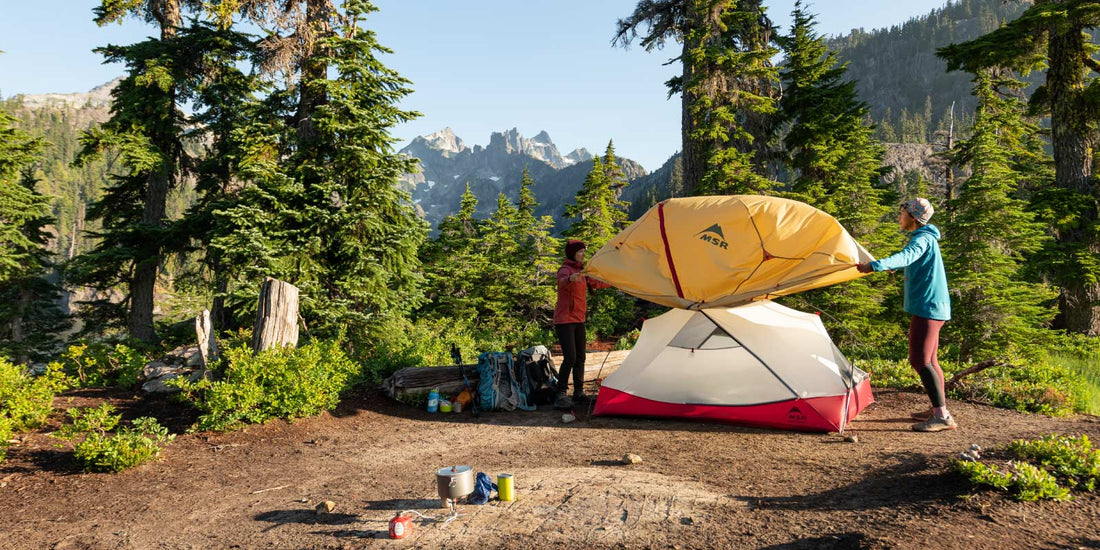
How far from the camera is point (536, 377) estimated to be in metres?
7.31

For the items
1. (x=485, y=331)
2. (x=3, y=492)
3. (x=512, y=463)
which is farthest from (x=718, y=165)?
(x=3, y=492)

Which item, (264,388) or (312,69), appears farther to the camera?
(312,69)

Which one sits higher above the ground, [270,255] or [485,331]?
[270,255]

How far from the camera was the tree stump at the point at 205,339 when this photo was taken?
20.9ft

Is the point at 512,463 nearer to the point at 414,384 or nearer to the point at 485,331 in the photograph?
the point at 414,384

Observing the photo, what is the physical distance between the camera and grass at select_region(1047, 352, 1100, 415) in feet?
21.1

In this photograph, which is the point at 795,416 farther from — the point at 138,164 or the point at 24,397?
the point at 138,164

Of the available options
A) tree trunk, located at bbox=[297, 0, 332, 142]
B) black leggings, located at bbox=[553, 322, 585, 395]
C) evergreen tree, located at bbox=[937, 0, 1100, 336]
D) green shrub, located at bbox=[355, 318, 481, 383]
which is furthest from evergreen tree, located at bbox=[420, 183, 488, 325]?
evergreen tree, located at bbox=[937, 0, 1100, 336]

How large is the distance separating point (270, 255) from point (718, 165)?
33.8 feet

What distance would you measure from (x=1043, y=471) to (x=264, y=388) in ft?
23.3

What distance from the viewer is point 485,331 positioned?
49.2 ft

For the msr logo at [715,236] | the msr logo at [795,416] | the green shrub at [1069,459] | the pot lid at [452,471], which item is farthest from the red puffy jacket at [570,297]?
the green shrub at [1069,459]

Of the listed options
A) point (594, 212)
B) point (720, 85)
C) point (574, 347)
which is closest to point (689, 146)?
point (720, 85)

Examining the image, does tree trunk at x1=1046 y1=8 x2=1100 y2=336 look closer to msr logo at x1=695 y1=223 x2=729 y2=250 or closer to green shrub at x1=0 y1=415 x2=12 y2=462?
msr logo at x1=695 y1=223 x2=729 y2=250
